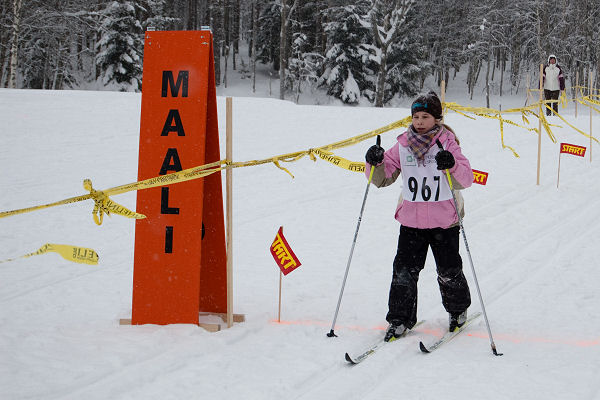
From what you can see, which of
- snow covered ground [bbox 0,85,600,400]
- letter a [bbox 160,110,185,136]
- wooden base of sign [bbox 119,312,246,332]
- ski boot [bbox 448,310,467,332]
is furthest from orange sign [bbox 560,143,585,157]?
letter a [bbox 160,110,185,136]

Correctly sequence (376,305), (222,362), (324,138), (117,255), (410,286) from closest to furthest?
1. (222,362)
2. (410,286)
3. (376,305)
4. (117,255)
5. (324,138)

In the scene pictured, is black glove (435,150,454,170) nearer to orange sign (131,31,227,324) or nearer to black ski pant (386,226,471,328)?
black ski pant (386,226,471,328)

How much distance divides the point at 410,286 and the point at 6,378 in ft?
10.0

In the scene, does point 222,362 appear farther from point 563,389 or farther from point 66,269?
point 66,269

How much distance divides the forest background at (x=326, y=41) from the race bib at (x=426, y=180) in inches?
Result: 878

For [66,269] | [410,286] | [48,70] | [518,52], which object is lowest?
[66,269]

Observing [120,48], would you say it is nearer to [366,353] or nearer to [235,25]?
[235,25]

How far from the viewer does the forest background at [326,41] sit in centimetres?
3033

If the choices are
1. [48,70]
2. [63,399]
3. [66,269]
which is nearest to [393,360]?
[63,399]

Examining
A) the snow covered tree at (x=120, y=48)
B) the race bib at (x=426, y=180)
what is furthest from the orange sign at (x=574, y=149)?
the snow covered tree at (x=120, y=48)

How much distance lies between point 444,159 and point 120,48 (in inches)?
1151

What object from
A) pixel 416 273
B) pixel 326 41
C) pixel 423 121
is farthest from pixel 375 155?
pixel 326 41

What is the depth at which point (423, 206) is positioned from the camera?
15.1 ft

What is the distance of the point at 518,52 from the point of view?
46844 mm
